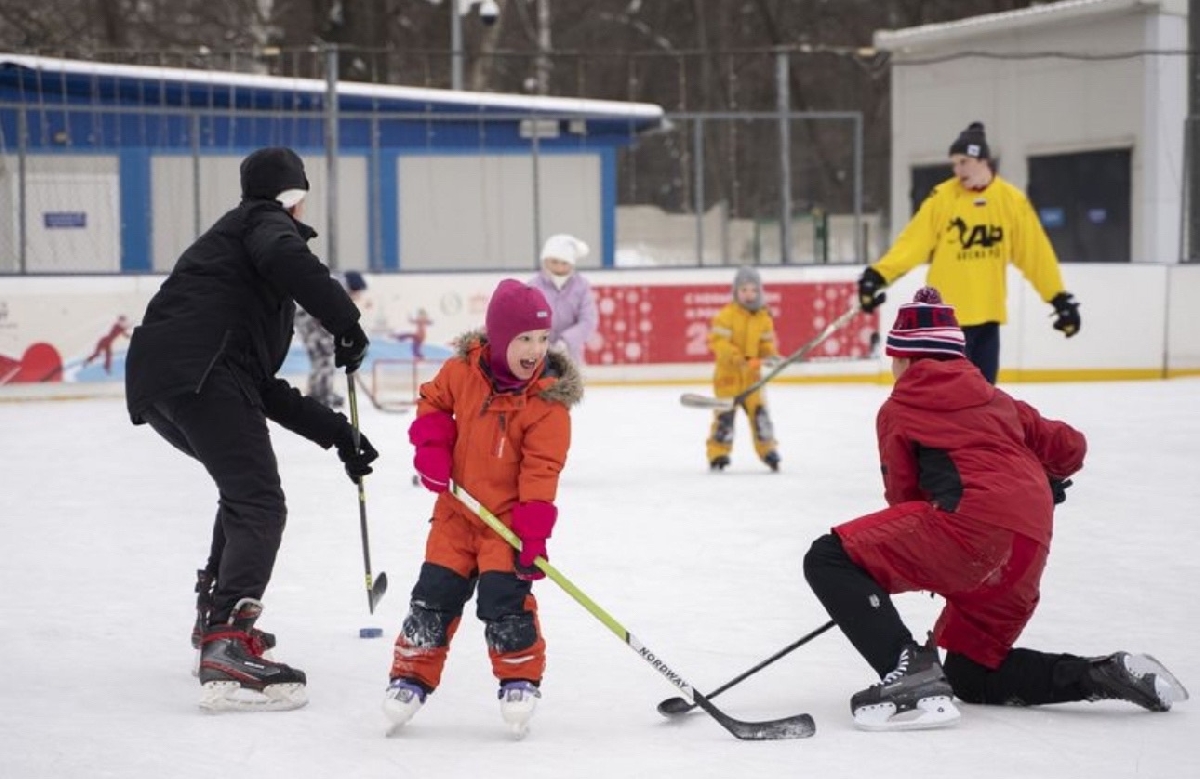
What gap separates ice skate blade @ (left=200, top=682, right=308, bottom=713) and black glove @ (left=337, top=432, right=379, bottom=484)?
0.52m

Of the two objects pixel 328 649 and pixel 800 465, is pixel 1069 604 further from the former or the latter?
pixel 800 465

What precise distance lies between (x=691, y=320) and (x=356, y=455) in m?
10.1

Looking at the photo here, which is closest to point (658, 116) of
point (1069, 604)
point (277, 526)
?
point (1069, 604)

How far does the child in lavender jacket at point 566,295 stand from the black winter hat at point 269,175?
4.16m

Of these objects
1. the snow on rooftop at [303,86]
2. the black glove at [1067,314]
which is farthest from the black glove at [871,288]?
the snow on rooftop at [303,86]

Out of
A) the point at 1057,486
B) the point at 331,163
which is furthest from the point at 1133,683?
the point at 331,163

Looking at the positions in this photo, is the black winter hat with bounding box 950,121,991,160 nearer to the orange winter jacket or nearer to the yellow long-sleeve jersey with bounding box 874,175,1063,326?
the yellow long-sleeve jersey with bounding box 874,175,1063,326

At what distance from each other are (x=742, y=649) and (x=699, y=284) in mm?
9764

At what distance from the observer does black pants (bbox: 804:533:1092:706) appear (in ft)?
13.0

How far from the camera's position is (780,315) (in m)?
14.5

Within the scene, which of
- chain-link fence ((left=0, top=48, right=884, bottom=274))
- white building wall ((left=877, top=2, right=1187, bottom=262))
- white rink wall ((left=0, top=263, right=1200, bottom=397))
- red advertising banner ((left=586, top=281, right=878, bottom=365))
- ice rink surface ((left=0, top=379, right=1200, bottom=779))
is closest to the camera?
ice rink surface ((left=0, top=379, right=1200, bottom=779))

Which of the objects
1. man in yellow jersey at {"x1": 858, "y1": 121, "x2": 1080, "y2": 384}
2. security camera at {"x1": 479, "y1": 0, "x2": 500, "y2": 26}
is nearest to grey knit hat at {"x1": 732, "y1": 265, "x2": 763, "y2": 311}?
man in yellow jersey at {"x1": 858, "y1": 121, "x2": 1080, "y2": 384}

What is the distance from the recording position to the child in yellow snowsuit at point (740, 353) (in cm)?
920

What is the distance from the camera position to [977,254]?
24.2 ft
